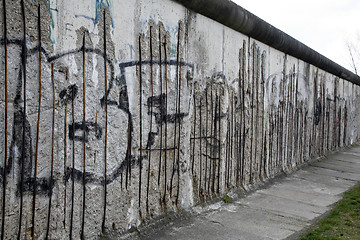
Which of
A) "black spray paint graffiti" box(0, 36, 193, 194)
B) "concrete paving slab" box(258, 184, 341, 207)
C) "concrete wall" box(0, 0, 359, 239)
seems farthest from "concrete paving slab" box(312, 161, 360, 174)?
"black spray paint graffiti" box(0, 36, 193, 194)

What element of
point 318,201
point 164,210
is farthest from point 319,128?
point 164,210

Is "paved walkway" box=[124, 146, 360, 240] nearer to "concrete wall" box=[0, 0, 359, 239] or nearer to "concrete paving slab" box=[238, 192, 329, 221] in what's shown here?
"concrete paving slab" box=[238, 192, 329, 221]

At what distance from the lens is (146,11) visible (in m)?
3.36

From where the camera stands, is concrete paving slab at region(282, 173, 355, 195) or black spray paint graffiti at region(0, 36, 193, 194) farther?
concrete paving slab at region(282, 173, 355, 195)

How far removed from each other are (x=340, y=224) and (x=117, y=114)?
2.63 meters

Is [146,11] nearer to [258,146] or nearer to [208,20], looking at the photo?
[208,20]

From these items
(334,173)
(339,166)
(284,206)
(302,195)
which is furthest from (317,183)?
(339,166)

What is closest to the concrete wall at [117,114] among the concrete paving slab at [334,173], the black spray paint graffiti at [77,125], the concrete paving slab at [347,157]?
the black spray paint graffiti at [77,125]

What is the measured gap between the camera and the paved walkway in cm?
353

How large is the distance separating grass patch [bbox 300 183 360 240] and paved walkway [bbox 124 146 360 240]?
13 cm

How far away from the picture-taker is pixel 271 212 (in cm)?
433

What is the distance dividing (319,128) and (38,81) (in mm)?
7629

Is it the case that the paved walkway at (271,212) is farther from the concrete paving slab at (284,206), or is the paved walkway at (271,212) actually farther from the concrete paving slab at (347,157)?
the concrete paving slab at (347,157)

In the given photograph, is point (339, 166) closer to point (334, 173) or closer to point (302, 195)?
point (334, 173)
